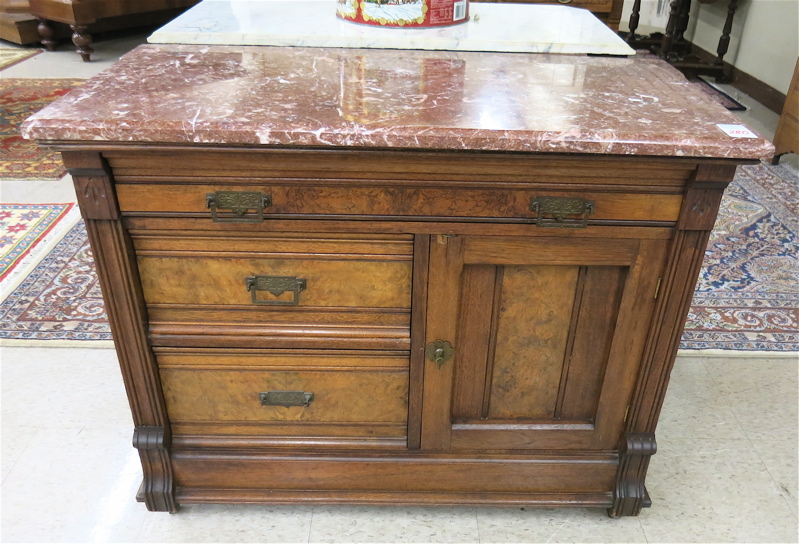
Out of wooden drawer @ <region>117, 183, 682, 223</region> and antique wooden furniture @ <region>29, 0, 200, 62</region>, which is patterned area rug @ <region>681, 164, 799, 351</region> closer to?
wooden drawer @ <region>117, 183, 682, 223</region>

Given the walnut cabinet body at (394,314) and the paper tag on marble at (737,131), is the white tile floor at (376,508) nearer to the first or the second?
the walnut cabinet body at (394,314)

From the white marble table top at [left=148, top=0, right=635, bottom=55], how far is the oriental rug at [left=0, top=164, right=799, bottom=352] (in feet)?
3.24

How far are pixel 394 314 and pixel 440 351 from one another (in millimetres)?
119

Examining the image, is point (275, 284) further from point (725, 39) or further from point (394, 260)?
point (725, 39)

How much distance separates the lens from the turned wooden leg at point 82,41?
4.59 metres

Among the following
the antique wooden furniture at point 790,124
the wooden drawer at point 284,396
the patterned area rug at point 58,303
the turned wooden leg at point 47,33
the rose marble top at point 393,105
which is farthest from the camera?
the turned wooden leg at point 47,33

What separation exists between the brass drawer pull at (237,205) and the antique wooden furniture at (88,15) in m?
4.12

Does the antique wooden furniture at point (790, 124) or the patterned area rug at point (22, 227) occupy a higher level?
the antique wooden furniture at point (790, 124)

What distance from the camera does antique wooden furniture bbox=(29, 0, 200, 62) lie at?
4.46 meters

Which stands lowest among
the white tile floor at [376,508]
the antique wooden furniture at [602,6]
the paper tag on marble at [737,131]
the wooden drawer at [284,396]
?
the white tile floor at [376,508]

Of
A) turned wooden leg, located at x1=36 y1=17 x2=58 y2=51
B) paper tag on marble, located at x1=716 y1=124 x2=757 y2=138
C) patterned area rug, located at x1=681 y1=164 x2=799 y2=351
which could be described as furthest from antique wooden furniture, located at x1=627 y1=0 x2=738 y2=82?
turned wooden leg, located at x1=36 y1=17 x2=58 y2=51

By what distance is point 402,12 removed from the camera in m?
1.52

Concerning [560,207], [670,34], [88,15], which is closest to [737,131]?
[560,207]

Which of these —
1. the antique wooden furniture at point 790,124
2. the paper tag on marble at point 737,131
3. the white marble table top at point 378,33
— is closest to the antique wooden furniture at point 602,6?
the antique wooden furniture at point 790,124
